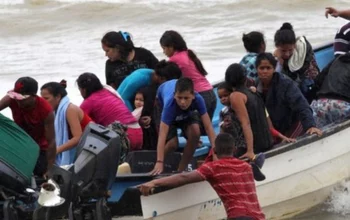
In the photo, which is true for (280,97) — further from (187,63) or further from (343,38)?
(343,38)

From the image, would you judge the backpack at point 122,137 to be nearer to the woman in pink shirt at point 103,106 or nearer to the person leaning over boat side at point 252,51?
the woman in pink shirt at point 103,106

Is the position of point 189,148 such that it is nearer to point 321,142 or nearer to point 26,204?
point 321,142

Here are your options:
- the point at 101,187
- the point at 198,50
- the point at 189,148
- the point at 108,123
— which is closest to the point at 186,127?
the point at 189,148

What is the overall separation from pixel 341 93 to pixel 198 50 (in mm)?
10362

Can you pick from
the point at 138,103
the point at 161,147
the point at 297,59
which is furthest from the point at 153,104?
the point at 297,59

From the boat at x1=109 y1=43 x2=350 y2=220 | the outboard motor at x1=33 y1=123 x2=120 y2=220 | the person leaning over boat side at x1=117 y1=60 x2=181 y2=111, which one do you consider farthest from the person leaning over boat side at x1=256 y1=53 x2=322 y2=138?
the outboard motor at x1=33 y1=123 x2=120 y2=220

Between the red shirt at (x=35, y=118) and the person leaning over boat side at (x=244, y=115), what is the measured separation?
1.44 meters

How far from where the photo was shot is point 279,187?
30.6 ft

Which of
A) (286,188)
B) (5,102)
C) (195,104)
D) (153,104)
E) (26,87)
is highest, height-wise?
(26,87)

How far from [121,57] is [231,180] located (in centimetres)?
301

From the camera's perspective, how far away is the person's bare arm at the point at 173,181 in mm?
7719

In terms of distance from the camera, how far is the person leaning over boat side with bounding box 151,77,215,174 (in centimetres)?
872

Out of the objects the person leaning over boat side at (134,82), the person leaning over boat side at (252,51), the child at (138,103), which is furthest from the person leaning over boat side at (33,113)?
the person leaning over boat side at (252,51)

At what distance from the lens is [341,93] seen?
992 cm
